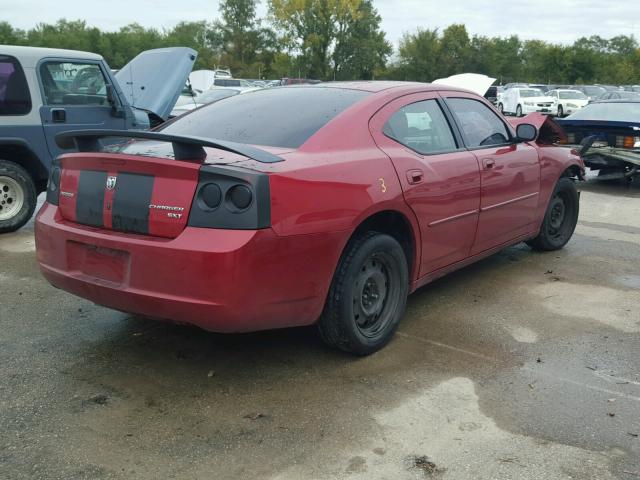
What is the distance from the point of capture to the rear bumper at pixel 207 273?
2.96m

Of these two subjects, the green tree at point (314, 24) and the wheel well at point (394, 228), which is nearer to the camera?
the wheel well at point (394, 228)

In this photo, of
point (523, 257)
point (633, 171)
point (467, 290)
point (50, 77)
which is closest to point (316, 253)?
point (467, 290)

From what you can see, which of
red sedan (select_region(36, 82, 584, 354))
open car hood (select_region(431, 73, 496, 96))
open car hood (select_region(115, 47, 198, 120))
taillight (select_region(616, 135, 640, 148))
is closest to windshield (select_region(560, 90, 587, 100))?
open car hood (select_region(431, 73, 496, 96))

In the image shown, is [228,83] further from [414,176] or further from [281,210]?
[281,210]

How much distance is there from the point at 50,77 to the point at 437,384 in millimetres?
5701

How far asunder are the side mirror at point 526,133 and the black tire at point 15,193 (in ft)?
16.3

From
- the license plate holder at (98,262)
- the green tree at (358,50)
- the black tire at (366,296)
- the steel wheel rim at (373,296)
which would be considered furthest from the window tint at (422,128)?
the green tree at (358,50)

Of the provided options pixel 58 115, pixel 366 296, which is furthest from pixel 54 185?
pixel 58 115

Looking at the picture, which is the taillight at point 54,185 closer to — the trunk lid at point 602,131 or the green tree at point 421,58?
the trunk lid at point 602,131

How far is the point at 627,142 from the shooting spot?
402 inches

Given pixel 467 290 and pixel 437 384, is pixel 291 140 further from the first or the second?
pixel 467 290

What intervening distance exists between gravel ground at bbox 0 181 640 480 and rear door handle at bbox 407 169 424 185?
982mm

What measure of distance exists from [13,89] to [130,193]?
4.50 metres

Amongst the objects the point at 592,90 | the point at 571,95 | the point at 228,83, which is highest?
the point at 228,83
